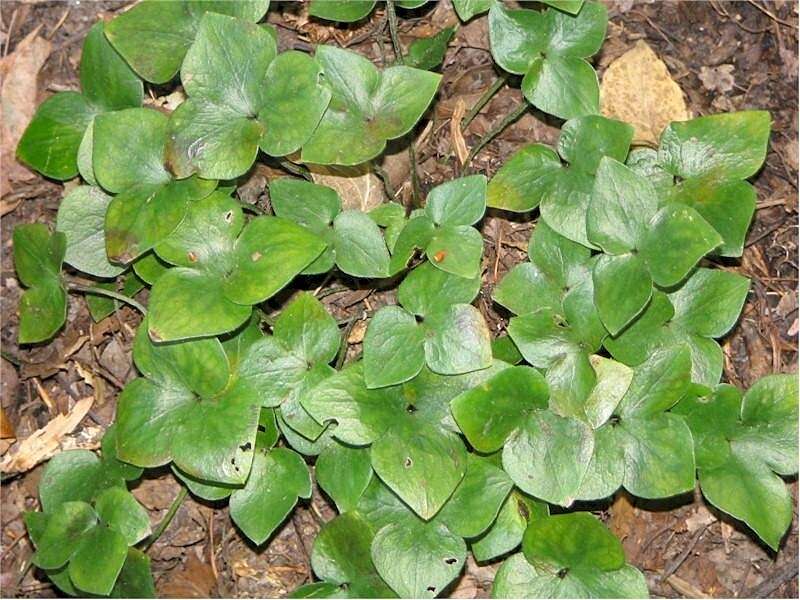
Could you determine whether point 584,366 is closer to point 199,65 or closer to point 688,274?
point 688,274

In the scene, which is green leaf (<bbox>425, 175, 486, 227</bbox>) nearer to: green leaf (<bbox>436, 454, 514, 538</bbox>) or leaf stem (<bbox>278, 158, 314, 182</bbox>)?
leaf stem (<bbox>278, 158, 314, 182</bbox>)

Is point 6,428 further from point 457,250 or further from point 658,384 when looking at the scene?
point 658,384

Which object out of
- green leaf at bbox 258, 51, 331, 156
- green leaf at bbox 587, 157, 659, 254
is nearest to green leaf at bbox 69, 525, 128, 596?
green leaf at bbox 258, 51, 331, 156

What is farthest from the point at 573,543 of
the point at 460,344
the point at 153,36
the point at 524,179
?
the point at 153,36

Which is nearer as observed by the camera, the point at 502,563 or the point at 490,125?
the point at 502,563

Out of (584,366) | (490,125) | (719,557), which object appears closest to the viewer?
(584,366)

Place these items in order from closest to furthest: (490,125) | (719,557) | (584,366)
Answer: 1. (584,366)
2. (719,557)
3. (490,125)

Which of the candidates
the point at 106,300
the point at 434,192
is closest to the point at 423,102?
the point at 434,192

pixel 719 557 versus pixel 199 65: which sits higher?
pixel 199 65
